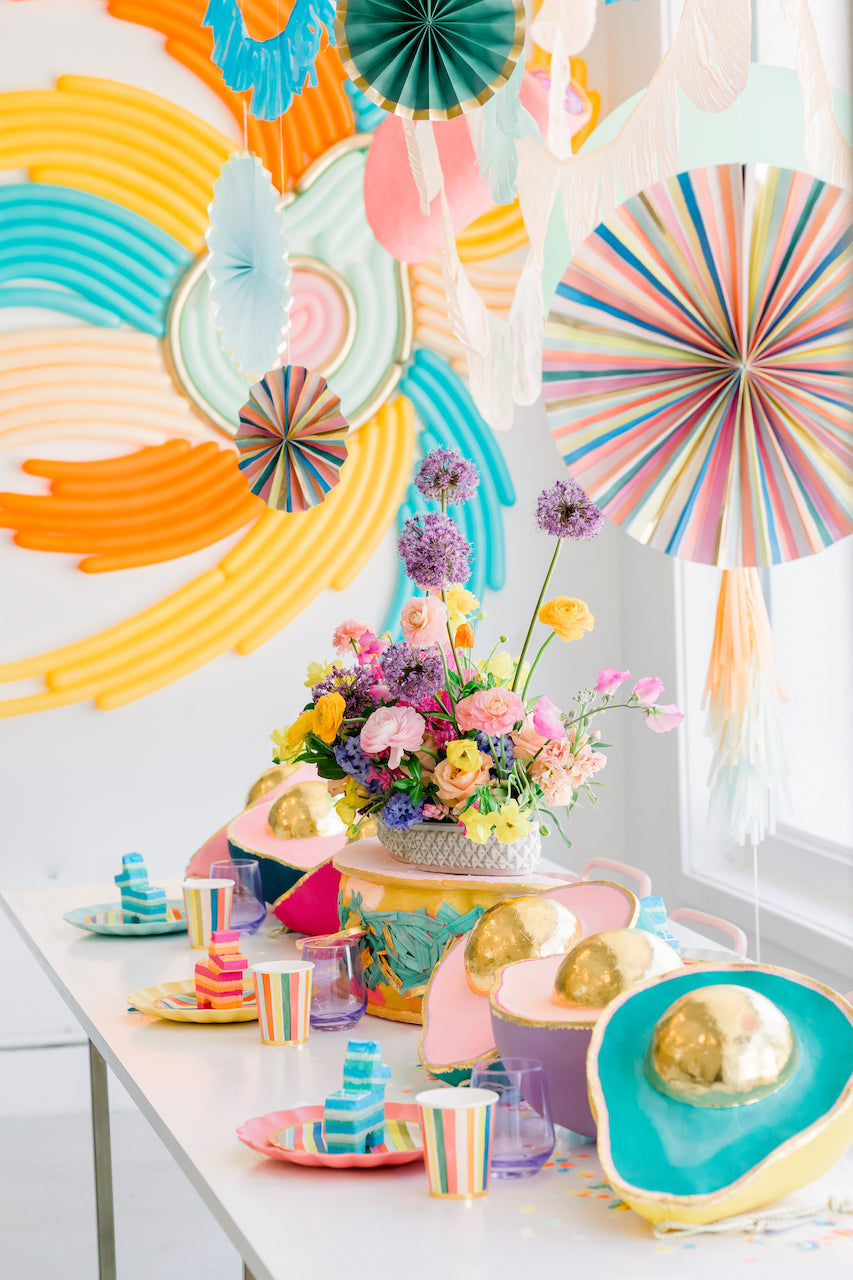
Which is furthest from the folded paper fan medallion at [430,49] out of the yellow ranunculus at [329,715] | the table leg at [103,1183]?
the table leg at [103,1183]

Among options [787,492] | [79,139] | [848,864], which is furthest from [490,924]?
[79,139]

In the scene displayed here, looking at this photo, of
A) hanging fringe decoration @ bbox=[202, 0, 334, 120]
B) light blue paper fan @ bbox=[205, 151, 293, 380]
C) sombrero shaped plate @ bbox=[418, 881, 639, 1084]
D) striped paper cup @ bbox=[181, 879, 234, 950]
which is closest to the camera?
sombrero shaped plate @ bbox=[418, 881, 639, 1084]

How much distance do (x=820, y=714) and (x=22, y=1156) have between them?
2.00m

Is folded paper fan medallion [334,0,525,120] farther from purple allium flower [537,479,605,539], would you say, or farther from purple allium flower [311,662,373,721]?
purple allium flower [311,662,373,721]

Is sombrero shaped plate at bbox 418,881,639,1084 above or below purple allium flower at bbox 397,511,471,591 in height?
below

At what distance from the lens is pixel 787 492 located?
1690 millimetres

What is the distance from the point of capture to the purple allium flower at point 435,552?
1.55 meters

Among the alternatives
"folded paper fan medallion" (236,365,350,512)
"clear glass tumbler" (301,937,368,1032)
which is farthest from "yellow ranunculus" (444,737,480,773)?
"folded paper fan medallion" (236,365,350,512)

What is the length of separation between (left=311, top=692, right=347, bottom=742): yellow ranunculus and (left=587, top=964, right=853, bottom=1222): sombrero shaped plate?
615 millimetres

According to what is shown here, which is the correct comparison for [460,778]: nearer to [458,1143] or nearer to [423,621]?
[423,621]

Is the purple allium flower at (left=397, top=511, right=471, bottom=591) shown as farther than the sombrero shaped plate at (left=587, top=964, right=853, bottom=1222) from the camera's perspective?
Yes

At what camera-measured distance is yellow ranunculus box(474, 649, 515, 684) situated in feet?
5.41

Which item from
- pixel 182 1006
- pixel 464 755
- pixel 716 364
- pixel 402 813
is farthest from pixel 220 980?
pixel 716 364

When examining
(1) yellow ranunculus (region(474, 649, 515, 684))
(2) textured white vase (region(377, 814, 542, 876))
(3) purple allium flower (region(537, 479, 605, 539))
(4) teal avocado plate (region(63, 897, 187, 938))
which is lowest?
(4) teal avocado plate (region(63, 897, 187, 938))
